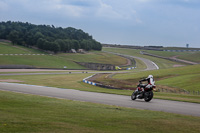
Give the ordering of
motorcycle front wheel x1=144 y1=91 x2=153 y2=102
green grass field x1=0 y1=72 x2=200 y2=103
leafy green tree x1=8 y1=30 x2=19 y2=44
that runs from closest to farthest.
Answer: motorcycle front wheel x1=144 y1=91 x2=153 y2=102
green grass field x1=0 y1=72 x2=200 y2=103
leafy green tree x1=8 y1=30 x2=19 y2=44

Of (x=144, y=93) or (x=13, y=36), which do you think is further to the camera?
(x=13, y=36)

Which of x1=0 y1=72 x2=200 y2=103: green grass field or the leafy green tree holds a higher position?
the leafy green tree

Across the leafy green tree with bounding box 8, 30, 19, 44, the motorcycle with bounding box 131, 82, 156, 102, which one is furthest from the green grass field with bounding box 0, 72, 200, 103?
the leafy green tree with bounding box 8, 30, 19, 44

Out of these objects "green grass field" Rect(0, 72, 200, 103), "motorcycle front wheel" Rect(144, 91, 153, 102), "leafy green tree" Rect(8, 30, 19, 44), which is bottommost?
"green grass field" Rect(0, 72, 200, 103)

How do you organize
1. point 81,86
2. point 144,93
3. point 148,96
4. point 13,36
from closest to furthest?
1. point 148,96
2. point 144,93
3. point 81,86
4. point 13,36

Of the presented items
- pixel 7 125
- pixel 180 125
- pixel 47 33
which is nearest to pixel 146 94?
pixel 180 125

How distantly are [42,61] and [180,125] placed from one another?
9055cm

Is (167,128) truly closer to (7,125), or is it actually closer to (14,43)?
(7,125)

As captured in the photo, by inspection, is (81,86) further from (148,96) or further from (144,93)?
(148,96)

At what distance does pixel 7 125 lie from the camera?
8.62m

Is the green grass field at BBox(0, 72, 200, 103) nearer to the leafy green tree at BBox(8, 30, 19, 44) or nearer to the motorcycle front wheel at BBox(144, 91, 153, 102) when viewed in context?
the motorcycle front wheel at BBox(144, 91, 153, 102)

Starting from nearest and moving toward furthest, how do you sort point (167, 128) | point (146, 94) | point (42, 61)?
1. point (167, 128)
2. point (146, 94)
3. point (42, 61)

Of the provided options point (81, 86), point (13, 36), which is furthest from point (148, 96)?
point (13, 36)

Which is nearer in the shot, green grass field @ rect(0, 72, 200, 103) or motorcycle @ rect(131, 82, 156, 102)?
motorcycle @ rect(131, 82, 156, 102)
